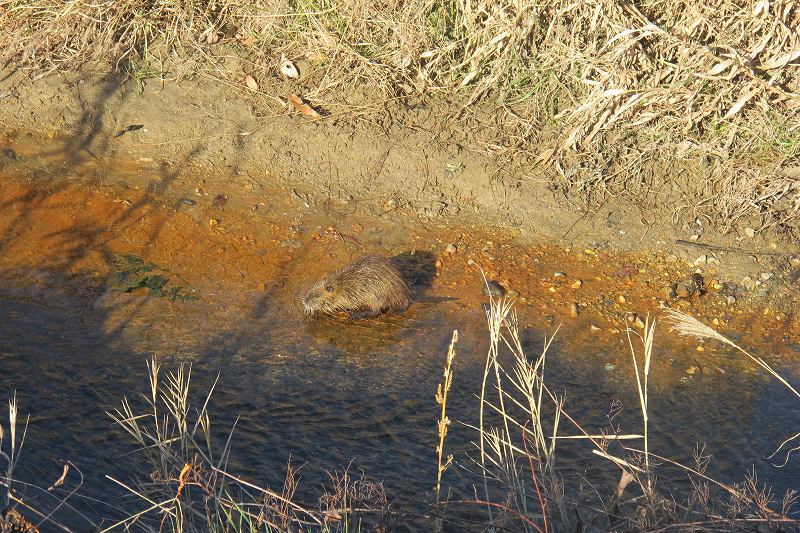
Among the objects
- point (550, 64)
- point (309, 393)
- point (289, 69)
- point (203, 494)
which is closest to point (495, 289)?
point (309, 393)

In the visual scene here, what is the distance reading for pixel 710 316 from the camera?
6.68m

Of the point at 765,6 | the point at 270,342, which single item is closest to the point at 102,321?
the point at 270,342

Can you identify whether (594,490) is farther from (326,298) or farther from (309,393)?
(326,298)

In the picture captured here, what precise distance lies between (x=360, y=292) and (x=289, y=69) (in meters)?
2.89

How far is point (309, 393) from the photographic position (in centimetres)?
536

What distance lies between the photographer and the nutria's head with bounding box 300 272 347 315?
6.09 m

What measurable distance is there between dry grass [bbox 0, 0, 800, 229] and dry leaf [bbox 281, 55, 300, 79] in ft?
→ 0.26

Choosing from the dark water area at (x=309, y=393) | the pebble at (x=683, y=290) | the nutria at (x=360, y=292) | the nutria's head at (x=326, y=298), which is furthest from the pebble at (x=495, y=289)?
the pebble at (x=683, y=290)

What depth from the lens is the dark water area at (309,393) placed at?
4602mm

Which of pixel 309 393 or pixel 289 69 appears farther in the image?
pixel 289 69

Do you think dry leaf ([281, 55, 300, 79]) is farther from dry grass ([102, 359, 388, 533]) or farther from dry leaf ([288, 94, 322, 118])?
dry grass ([102, 359, 388, 533])

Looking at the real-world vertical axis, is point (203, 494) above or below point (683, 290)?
above

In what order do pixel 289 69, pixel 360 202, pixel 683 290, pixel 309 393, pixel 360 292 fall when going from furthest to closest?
pixel 289 69
pixel 360 202
pixel 683 290
pixel 360 292
pixel 309 393

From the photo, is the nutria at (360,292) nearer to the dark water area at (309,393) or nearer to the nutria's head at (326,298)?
the nutria's head at (326,298)
